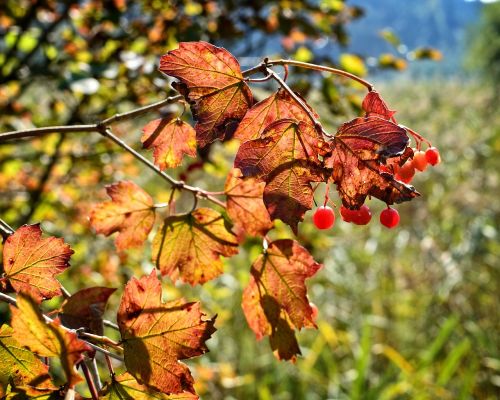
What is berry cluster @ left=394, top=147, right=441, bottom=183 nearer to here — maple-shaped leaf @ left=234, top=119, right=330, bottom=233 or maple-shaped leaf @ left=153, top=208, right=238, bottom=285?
maple-shaped leaf @ left=234, top=119, right=330, bottom=233

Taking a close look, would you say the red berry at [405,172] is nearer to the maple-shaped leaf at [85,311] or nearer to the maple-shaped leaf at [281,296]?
the maple-shaped leaf at [281,296]

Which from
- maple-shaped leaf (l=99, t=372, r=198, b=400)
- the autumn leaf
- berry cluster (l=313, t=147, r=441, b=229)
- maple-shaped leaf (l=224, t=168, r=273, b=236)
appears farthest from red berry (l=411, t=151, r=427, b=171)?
maple-shaped leaf (l=99, t=372, r=198, b=400)

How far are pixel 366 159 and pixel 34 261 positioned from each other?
1.29ft

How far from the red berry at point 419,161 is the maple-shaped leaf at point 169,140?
320mm

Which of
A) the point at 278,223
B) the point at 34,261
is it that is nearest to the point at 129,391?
the point at 34,261

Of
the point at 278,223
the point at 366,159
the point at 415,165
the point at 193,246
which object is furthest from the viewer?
the point at 278,223

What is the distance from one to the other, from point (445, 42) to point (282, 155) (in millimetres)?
99255

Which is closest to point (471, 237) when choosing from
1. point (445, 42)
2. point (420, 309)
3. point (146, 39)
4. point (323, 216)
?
point (420, 309)

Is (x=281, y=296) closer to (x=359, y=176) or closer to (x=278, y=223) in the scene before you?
(x=359, y=176)

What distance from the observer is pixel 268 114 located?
67 cm

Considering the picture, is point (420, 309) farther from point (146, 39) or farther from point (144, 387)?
point (144, 387)

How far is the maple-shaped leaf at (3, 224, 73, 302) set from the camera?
0.62 m

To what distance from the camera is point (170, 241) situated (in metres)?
0.82

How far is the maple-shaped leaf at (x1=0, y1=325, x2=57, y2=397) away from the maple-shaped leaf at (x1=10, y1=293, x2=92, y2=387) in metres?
0.05
